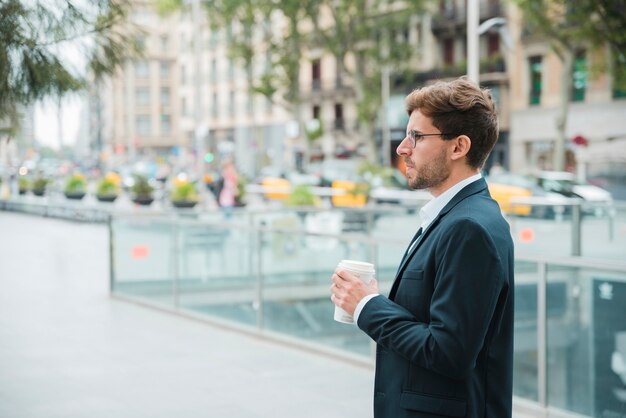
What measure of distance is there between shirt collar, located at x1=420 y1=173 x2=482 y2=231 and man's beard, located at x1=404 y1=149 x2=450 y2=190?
0.05 m

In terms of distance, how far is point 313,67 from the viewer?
66.4 m

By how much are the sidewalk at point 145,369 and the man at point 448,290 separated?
349 cm

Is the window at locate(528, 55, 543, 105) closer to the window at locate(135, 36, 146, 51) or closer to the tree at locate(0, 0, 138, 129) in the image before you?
the window at locate(135, 36, 146, 51)

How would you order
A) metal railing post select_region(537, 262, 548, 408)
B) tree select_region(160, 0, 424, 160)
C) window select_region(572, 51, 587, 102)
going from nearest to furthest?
metal railing post select_region(537, 262, 548, 408), window select_region(572, 51, 587, 102), tree select_region(160, 0, 424, 160)

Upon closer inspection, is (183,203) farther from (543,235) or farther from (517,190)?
(543,235)

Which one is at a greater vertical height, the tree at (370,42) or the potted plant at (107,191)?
the tree at (370,42)

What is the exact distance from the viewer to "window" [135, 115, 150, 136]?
366 ft

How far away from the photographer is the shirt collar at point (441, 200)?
2.90 m

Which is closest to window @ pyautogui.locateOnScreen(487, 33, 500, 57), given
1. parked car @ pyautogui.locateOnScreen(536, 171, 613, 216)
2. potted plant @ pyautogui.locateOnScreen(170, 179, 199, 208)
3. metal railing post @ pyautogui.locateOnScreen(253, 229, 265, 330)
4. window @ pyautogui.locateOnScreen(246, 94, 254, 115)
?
parked car @ pyautogui.locateOnScreen(536, 171, 613, 216)

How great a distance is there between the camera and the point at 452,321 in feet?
8.75

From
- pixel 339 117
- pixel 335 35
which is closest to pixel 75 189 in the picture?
pixel 335 35

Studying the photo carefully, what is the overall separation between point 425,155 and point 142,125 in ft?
368

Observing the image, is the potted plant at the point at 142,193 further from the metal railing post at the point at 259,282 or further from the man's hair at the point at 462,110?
the man's hair at the point at 462,110

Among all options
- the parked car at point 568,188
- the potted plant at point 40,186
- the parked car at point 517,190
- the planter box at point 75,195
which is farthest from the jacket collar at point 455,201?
the potted plant at point 40,186
